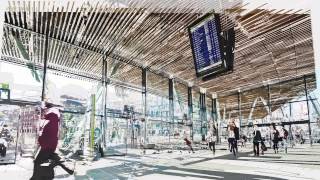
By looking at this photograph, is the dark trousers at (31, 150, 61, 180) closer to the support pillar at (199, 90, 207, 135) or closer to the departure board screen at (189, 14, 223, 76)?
the departure board screen at (189, 14, 223, 76)

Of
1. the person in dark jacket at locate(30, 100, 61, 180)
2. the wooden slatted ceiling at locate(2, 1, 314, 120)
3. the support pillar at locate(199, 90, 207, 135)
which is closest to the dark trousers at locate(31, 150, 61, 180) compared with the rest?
the person in dark jacket at locate(30, 100, 61, 180)

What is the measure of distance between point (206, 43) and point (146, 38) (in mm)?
3833

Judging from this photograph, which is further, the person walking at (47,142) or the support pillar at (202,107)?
the support pillar at (202,107)

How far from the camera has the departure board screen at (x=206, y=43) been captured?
472cm

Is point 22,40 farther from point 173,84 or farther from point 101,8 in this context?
point 173,84

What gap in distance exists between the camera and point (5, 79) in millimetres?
4266

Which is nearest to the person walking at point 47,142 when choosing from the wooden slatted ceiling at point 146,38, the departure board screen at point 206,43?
the departure board screen at point 206,43

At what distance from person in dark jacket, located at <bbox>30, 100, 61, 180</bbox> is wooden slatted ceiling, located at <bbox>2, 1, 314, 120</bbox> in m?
3.47

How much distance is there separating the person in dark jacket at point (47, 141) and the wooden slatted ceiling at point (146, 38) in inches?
136

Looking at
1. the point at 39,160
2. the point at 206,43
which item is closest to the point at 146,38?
the point at 206,43

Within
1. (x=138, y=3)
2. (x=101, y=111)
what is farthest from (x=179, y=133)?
(x=138, y=3)

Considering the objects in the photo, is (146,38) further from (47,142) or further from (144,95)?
(47,142)

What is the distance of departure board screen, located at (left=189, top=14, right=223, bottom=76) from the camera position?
186 inches

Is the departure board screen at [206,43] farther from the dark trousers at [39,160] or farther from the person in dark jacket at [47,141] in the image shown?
the dark trousers at [39,160]
